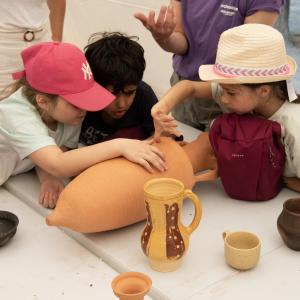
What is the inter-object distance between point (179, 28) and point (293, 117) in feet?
1.81

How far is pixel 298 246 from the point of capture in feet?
3.97

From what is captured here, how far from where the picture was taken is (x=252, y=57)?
1323 millimetres

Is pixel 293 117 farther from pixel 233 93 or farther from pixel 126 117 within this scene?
pixel 126 117

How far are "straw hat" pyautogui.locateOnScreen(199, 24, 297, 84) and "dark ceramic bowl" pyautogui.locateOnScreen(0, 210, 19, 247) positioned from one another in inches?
23.3

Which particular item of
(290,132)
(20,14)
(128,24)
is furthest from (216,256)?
(128,24)

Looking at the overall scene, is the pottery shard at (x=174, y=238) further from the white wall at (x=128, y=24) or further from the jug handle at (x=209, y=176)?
the white wall at (x=128, y=24)

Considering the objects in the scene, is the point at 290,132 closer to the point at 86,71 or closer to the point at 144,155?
the point at 144,155

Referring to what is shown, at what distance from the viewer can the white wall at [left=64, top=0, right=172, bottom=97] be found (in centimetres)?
317

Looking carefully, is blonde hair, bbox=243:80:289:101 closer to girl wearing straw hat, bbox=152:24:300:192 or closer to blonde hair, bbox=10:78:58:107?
girl wearing straw hat, bbox=152:24:300:192

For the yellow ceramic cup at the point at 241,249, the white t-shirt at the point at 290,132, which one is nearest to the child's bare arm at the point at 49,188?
the yellow ceramic cup at the point at 241,249

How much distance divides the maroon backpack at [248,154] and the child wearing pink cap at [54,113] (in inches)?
7.4

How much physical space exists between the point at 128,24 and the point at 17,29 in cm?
140

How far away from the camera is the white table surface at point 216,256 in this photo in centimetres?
109

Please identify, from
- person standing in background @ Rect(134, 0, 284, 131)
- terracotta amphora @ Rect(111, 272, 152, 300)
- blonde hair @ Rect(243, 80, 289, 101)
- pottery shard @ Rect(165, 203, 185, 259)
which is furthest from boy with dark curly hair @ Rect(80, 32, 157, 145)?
terracotta amphora @ Rect(111, 272, 152, 300)
